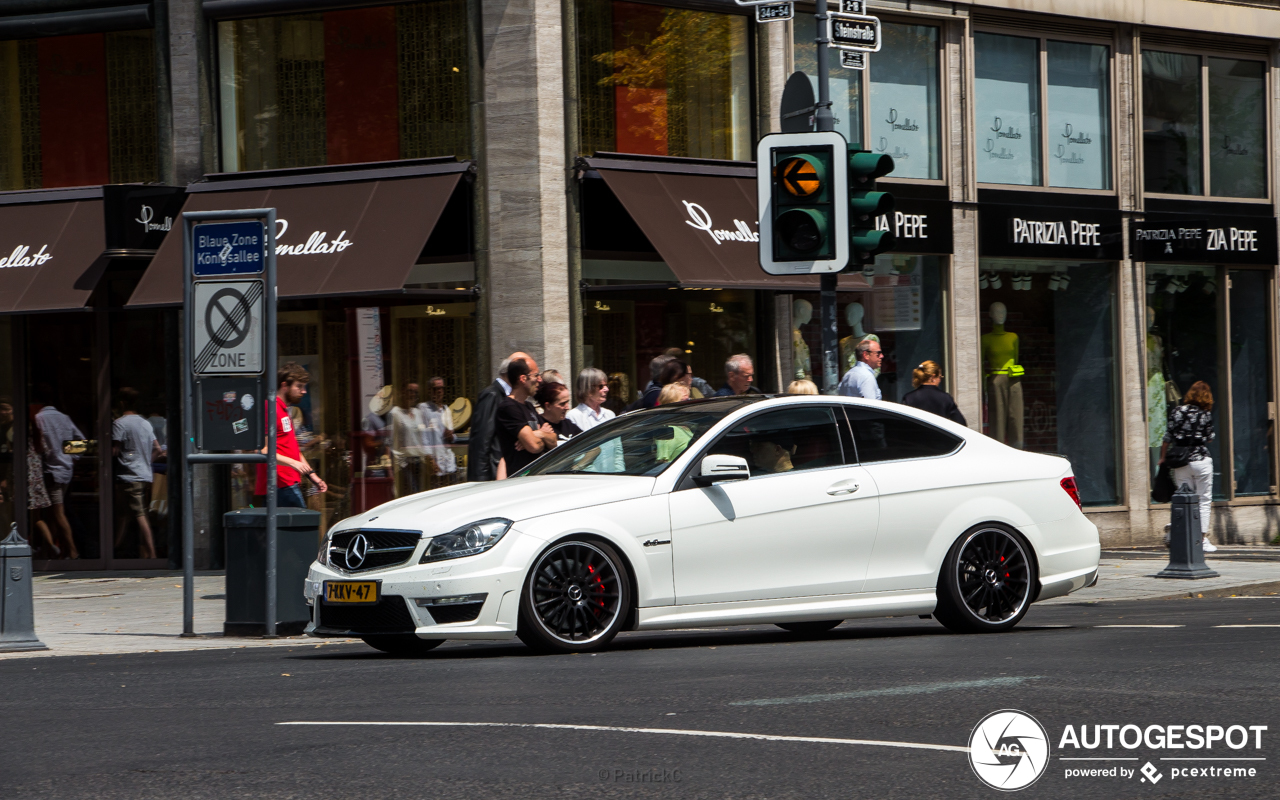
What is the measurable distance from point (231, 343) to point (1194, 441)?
35.3 ft

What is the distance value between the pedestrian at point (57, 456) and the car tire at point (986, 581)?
10.9 m

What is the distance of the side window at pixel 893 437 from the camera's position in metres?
10.1

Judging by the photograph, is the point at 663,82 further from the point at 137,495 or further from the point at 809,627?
the point at 809,627

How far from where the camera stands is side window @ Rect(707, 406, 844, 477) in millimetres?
9742

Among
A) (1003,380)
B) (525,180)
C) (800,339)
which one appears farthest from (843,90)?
(525,180)

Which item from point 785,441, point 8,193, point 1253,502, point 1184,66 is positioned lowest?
point 1253,502

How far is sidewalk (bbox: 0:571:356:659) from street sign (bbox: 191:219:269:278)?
8.05 ft

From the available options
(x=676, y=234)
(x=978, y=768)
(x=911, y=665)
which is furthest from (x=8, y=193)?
(x=978, y=768)

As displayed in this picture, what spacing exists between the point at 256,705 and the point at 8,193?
12.2 metres

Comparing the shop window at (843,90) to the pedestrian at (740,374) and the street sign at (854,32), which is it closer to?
the street sign at (854,32)

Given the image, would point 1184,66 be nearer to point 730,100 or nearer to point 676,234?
point 730,100

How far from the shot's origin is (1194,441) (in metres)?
17.8

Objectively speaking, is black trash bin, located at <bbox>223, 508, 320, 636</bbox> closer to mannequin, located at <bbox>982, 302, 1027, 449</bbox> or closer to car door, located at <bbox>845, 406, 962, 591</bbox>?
car door, located at <bbox>845, 406, 962, 591</bbox>

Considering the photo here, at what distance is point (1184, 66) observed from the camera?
68.9 ft
